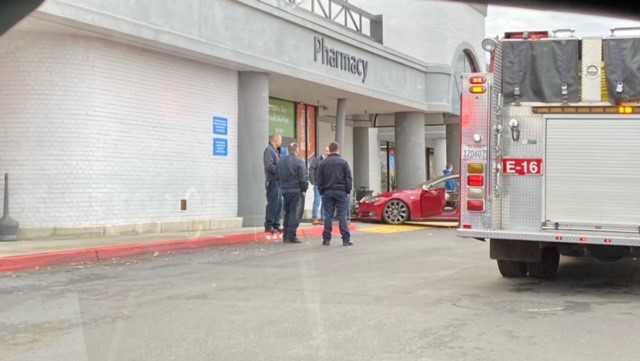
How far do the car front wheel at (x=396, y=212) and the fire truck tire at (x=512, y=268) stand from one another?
9277 mm

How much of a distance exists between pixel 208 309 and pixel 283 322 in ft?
3.11

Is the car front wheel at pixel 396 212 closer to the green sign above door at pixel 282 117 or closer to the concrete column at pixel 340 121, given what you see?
the concrete column at pixel 340 121

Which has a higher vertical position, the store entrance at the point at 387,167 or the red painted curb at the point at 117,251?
the store entrance at the point at 387,167

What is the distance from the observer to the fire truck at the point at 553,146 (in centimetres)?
780

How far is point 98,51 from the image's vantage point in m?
12.9

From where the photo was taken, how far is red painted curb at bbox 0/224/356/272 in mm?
9640

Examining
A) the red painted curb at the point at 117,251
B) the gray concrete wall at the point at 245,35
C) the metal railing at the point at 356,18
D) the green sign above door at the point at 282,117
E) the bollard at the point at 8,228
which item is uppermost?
the metal railing at the point at 356,18

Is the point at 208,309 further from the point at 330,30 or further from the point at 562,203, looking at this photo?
the point at 330,30

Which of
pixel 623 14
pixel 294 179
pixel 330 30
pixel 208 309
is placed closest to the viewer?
pixel 623 14

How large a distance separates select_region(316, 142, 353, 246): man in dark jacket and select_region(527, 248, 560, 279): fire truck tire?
177 inches

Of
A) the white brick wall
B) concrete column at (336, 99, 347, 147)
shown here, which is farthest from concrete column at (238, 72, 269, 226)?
concrete column at (336, 99, 347, 147)

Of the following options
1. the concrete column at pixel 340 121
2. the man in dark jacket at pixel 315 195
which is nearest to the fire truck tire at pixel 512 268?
the man in dark jacket at pixel 315 195

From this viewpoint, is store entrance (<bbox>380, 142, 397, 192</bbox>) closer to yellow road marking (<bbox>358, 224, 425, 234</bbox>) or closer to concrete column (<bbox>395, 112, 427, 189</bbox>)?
concrete column (<bbox>395, 112, 427, 189</bbox>)

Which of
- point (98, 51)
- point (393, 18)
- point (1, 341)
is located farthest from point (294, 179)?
point (393, 18)
